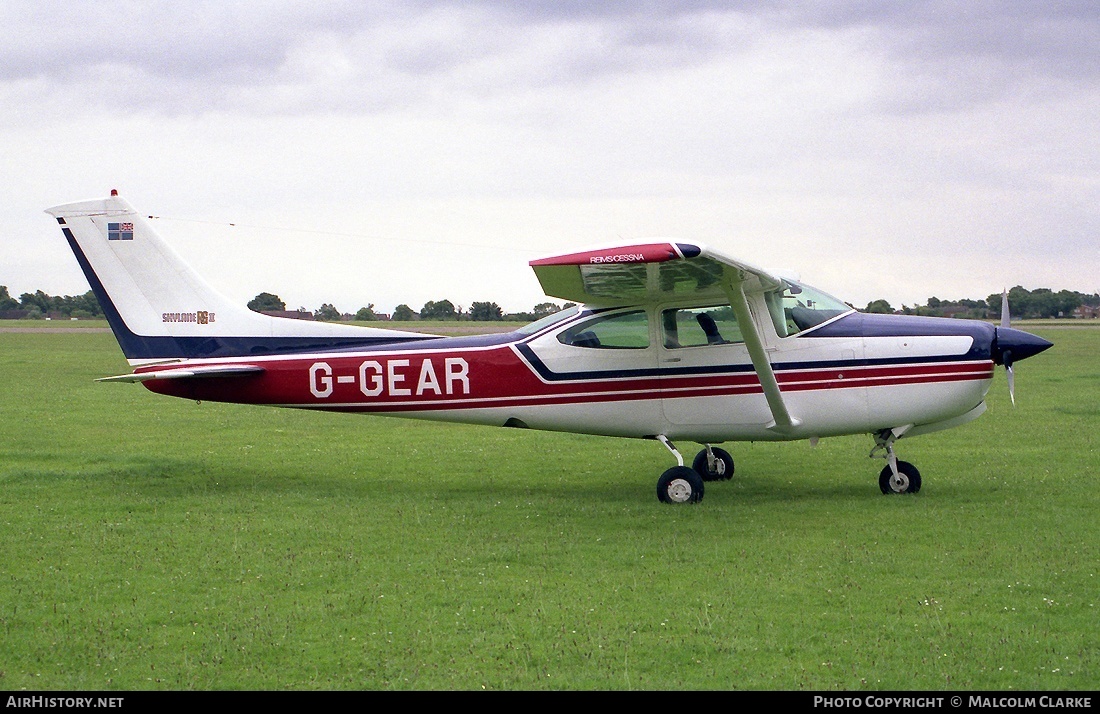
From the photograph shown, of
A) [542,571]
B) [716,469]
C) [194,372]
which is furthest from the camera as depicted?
[716,469]

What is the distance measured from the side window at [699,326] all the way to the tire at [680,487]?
133 centimetres

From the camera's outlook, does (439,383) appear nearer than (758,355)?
No

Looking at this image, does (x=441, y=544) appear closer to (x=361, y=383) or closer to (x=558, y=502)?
(x=558, y=502)

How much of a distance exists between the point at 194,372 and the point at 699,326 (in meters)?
5.48

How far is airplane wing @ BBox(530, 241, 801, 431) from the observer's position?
9023 mm

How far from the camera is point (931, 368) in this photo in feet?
36.6

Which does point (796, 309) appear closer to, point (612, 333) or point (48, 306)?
point (612, 333)

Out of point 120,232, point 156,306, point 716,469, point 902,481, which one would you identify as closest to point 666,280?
point 716,469

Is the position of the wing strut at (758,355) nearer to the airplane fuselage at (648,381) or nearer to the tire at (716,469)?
the airplane fuselage at (648,381)

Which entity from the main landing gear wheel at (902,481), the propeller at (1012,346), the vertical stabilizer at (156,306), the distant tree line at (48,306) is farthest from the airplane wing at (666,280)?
the distant tree line at (48,306)

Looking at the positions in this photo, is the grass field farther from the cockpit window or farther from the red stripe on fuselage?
the cockpit window

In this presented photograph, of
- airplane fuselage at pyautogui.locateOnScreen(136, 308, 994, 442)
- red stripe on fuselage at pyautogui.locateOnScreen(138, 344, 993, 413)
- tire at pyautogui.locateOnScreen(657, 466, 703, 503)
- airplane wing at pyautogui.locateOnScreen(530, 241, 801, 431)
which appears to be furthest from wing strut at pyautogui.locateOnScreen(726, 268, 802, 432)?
tire at pyautogui.locateOnScreen(657, 466, 703, 503)

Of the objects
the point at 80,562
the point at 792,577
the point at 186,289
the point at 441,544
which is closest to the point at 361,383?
the point at 186,289

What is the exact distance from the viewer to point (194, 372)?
1205 centimetres
